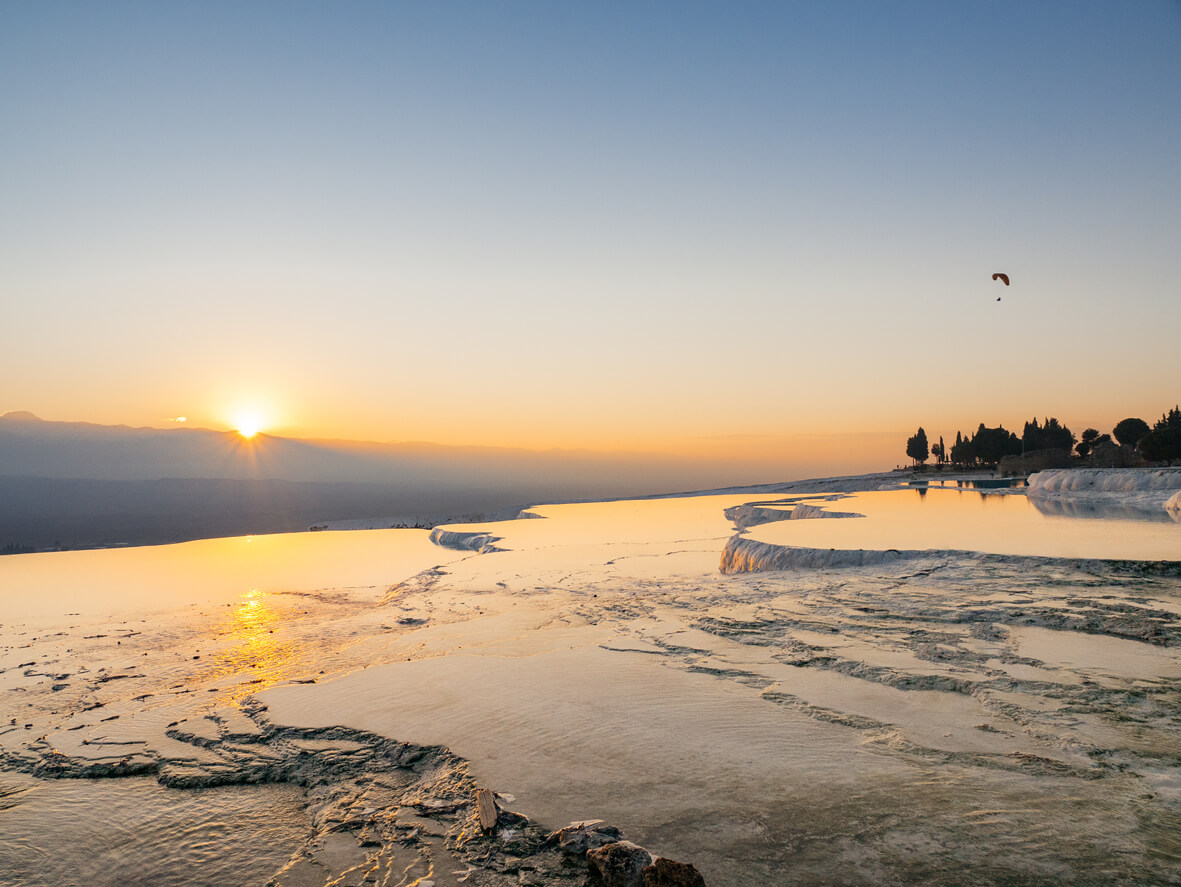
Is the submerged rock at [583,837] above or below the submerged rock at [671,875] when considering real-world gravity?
below

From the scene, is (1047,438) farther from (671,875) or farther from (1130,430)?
(671,875)

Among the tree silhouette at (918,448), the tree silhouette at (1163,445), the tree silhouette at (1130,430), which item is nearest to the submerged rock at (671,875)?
the tree silhouette at (1163,445)

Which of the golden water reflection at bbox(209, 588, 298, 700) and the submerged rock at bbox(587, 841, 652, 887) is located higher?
the submerged rock at bbox(587, 841, 652, 887)

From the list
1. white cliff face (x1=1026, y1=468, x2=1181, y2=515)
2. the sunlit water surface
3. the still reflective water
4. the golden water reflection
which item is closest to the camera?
the sunlit water surface

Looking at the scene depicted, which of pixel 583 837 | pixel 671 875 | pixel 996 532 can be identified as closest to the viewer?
pixel 671 875

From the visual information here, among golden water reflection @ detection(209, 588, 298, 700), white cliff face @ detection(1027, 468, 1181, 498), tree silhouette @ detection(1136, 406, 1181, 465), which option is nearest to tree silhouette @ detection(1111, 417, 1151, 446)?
tree silhouette @ detection(1136, 406, 1181, 465)

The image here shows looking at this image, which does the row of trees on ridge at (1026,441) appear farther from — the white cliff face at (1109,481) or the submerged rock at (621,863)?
the submerged rock at (621,863)

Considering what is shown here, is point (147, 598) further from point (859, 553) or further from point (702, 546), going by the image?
point (859, 553)

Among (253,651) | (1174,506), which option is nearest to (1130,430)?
(1174,506)

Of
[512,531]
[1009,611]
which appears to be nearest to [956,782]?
[1009,611]

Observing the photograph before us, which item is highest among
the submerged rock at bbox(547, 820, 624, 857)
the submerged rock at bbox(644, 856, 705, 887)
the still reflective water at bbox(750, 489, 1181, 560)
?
the still reflective water at bbox(750, 489, 1181, 560)

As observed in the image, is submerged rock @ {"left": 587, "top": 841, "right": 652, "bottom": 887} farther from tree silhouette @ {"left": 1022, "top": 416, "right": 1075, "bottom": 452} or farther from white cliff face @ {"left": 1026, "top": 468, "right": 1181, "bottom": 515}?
tree silhouette @ {"left": 1022, "top": 416, "right": 1075, "bottom": 452}

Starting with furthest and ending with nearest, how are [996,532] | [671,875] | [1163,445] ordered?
1. [1163,445]
2. [996,532]
3. [671,875]

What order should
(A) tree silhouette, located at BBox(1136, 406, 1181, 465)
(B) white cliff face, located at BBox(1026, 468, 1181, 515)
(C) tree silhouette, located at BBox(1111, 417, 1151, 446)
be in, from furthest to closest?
(C) tree silhouette, located at BBox(1111, 417, 1151, 446), (A) tree silhouette, located at BBox(1136, 406, 1181, 465), (B) white cliff face, located at BBox(1026, 468, 1181, 515)
